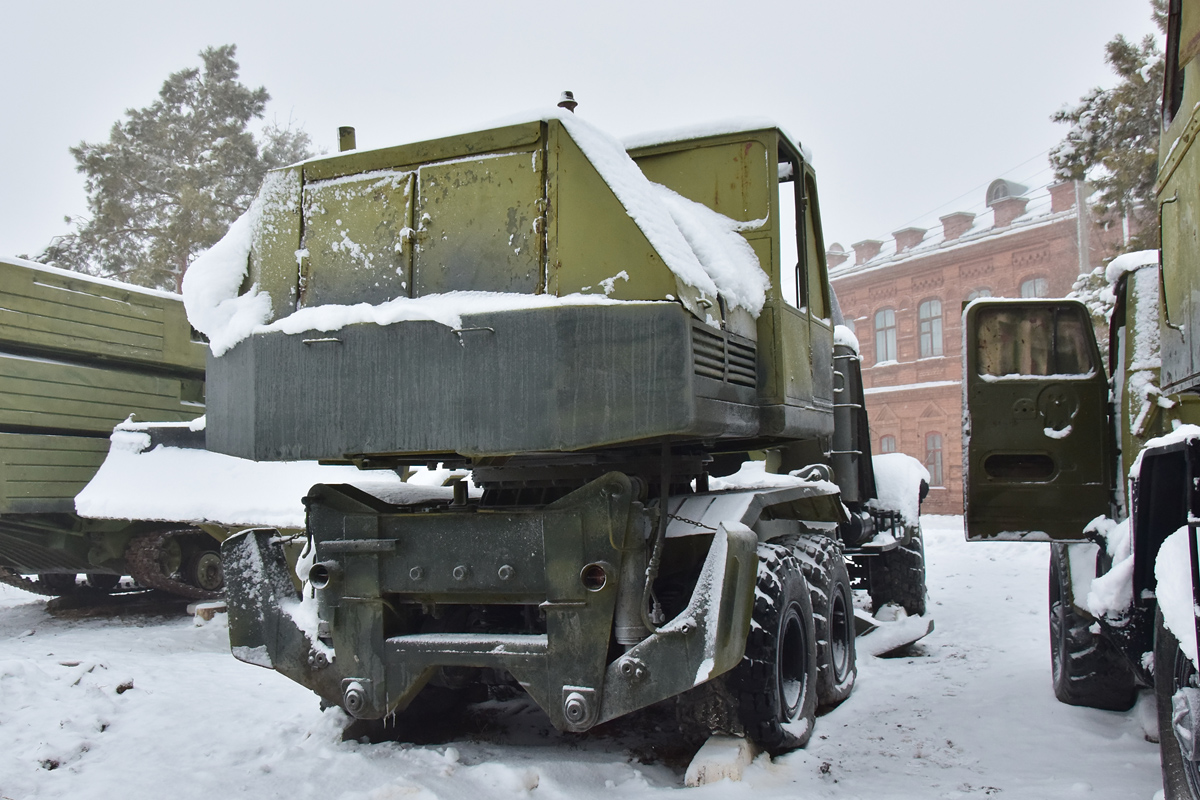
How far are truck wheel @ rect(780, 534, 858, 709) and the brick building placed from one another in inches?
897

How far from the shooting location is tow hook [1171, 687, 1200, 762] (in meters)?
2.89

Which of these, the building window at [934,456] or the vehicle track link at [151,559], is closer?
the vehicle track link at [151,559]

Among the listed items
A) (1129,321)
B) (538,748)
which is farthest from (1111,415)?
(538,748)

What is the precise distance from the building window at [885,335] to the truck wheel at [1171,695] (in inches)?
1114

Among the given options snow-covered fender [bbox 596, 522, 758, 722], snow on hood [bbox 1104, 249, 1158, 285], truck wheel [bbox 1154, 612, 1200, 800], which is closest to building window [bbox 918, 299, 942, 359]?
snow on hood [bbox 1104, 249, 1158, 285]

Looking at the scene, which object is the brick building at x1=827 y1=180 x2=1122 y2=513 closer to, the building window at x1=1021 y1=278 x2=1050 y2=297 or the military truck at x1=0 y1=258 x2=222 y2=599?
the building window at x1=1021 y1=278 x2=1050 y2=297

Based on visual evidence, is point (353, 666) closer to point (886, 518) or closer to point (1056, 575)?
point (1056, 575)

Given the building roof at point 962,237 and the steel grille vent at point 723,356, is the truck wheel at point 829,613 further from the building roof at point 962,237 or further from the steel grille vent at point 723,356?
the building roof at point 962,237

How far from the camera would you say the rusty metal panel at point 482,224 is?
12.6ft

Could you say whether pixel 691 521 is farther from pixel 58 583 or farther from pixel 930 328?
pixel 930 328

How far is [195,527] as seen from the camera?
10.0 m

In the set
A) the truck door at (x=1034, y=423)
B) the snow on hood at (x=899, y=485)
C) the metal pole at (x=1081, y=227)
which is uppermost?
the metal pole at (x=1081, y=227)

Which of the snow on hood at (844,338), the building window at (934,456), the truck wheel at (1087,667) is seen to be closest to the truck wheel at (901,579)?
the snow on hood at (844,338)

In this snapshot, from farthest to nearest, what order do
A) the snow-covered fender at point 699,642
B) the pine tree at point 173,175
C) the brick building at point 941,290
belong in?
the brick building at point 941,290
the pine tree at point 173,175
the snow-covered fender at point 699,642
